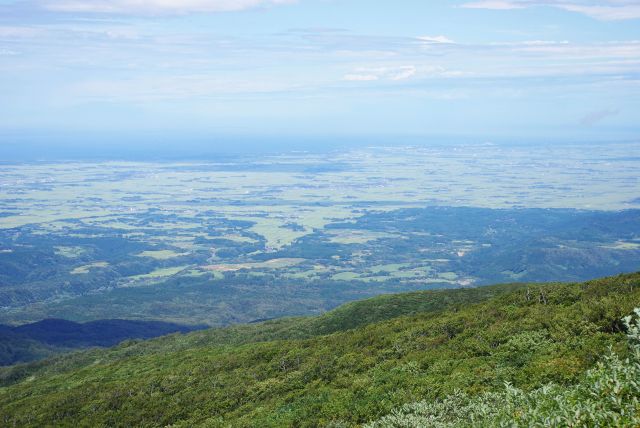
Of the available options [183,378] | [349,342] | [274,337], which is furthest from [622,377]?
[274,337]

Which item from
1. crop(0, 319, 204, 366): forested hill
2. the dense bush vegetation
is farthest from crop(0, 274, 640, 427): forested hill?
crop(0, 319, 204, 366): forested hill


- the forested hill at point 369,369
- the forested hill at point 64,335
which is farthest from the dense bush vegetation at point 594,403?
the forested hill at point 64,335

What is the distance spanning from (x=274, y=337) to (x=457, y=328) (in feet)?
105

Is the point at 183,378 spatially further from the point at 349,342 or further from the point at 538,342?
the point at 538,342

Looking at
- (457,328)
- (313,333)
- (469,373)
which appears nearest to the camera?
(469,373)

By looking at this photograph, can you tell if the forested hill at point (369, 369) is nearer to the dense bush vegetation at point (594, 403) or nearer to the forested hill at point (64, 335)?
the dense bush vegetation at point (594, 403)

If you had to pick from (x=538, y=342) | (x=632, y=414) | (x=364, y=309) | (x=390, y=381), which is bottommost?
(x=364, y=309)

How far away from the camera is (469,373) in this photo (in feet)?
114

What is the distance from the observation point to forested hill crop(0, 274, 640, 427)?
107 feet

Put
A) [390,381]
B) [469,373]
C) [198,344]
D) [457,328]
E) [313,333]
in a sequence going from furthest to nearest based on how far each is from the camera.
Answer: [198,344], [313,333], [457,328], [390,381], [469,373]

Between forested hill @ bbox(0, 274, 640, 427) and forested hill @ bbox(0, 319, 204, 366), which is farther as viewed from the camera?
forested hill @ bbox(0, 319, 204, 366)

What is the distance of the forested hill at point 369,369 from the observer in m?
32.6

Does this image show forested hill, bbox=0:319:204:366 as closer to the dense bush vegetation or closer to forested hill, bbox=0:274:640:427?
forested hill, bbox=0:274:640:427

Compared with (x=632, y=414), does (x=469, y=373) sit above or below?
below
